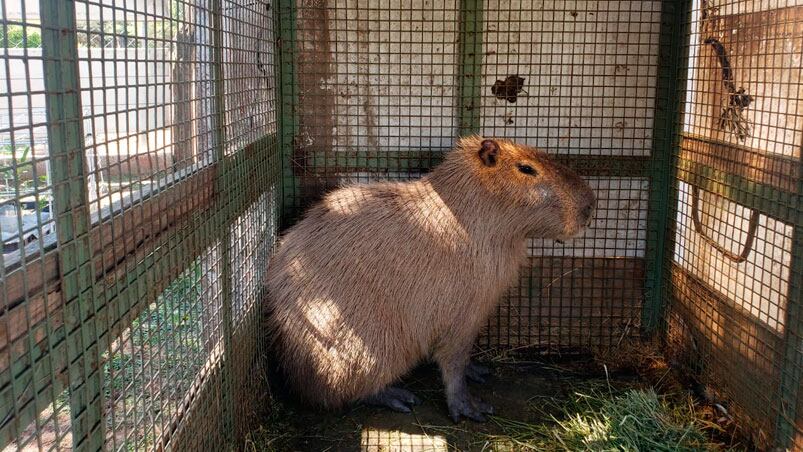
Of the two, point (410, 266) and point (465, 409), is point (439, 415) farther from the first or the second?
point (410, 266)

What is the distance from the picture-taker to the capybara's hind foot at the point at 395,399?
15.5ft

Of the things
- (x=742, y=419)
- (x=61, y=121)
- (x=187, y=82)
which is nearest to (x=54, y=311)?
(x=61, y=121)

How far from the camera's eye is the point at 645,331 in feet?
18.2

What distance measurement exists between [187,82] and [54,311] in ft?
4.09

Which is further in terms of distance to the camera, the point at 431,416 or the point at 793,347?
the point at 431,416

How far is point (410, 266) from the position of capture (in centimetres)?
451

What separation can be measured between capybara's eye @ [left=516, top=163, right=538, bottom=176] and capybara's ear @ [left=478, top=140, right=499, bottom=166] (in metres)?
0.16

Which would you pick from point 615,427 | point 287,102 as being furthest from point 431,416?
point 287,102

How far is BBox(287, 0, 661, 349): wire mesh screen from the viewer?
5.18m

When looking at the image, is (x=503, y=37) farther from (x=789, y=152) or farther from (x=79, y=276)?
(x=79, y=276)

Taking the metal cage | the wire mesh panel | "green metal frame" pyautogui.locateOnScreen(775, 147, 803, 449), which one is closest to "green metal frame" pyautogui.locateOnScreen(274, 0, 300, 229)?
the metal cage

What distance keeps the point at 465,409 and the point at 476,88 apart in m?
2.20

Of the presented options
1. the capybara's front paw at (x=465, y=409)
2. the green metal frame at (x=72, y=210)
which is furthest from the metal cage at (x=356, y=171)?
the capybara's front paw at (x=465, y=409)

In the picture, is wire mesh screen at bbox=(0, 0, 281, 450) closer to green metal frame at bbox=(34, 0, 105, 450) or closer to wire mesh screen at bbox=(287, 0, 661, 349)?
green metal frame at bbox=(34, 0, 105, 450)
